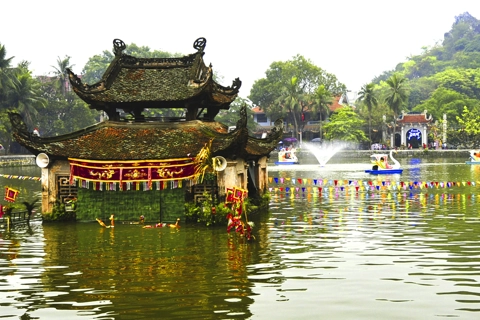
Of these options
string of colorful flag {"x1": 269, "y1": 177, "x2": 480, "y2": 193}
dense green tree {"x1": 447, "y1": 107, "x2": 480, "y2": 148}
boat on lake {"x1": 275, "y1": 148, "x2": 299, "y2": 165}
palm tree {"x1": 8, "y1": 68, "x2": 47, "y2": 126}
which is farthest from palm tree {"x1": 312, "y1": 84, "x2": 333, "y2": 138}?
string of colorful flag {"x1": 269, "y1": 177, "x2": 480, "y2": 193}

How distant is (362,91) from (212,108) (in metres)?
91.7

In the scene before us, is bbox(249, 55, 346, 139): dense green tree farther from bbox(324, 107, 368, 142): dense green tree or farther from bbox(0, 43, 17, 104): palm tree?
bbox(0, 43, 17, 104): palm tree

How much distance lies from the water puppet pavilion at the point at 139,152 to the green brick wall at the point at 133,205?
45 millimetres

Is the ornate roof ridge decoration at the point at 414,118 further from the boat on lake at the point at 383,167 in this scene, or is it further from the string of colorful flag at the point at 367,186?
the string of colorful flag at the point at 367,186

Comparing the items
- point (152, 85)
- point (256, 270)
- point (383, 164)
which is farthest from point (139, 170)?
point (383, 164)

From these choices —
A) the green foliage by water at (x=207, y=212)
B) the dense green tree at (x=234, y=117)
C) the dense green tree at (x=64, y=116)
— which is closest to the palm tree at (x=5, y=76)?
the dense green tree at (x=64, y=116)

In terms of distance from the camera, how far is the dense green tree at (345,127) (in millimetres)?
118938

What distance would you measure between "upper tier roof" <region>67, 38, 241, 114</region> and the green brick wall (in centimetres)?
438

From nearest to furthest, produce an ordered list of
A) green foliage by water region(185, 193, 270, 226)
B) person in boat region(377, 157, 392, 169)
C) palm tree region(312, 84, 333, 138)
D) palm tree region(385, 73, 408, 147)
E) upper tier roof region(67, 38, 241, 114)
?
1. green foliage by water region(185, 193, 270, 226)
2. upper tier roof region(67, 38, 241, 114)
3. person in boat region(377, 157, 392, 169)
4. palm tree region(385, 73, 408, 147)
5. palm tree region(312, 84, 333, 138)

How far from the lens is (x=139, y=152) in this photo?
30.1 m

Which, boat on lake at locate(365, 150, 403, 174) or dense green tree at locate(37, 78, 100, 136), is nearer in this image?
boat on lake at locate(365, 150, 403, 174)

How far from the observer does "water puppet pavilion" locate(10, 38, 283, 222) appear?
97.2 feet

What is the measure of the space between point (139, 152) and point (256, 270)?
11887mm

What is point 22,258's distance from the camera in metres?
22.8
